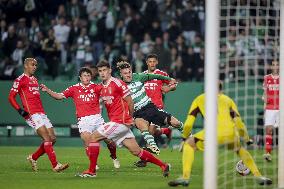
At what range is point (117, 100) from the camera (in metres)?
13.0

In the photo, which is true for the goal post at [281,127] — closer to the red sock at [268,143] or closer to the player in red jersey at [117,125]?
the player in red jersey at [117,125]

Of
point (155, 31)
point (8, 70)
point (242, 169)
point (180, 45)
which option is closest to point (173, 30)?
point (155, 31)

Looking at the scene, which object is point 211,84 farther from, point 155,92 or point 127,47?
point 127,47

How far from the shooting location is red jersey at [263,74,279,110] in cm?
1692

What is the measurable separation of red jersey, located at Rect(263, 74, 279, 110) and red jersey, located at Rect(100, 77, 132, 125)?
4518mm

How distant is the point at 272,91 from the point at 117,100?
5.11m

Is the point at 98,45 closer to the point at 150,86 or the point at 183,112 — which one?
the point at 183,112

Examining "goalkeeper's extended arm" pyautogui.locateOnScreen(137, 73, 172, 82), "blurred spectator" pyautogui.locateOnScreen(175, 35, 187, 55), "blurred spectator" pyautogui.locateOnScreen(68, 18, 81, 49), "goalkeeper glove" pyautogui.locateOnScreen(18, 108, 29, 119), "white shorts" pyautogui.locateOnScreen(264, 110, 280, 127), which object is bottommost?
"white shorts" pyautogui.locateOnScreen(264, 110, 280, 127)

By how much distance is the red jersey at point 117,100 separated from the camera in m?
12.9

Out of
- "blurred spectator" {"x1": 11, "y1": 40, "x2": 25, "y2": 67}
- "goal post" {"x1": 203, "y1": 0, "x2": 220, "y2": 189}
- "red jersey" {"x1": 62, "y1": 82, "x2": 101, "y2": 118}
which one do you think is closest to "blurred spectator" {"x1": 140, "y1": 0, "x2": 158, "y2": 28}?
"blurred spectator" {"x1": 11, "y1": 40, "x2": 25, "y2": 67}

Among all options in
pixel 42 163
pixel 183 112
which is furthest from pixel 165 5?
pixel 42 163

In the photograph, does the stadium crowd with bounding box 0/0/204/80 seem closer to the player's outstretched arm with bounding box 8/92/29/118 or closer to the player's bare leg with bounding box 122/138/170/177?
the player's outstretched arm with bounding box 8/92/29/118

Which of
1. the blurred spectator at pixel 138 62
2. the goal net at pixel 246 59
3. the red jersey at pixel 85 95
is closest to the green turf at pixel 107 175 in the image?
the goal net at pixel 246 59

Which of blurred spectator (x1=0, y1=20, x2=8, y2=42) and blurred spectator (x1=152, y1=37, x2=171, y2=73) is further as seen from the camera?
blurred spectator (x1=0, y1=20, x2=8, y2=42)
